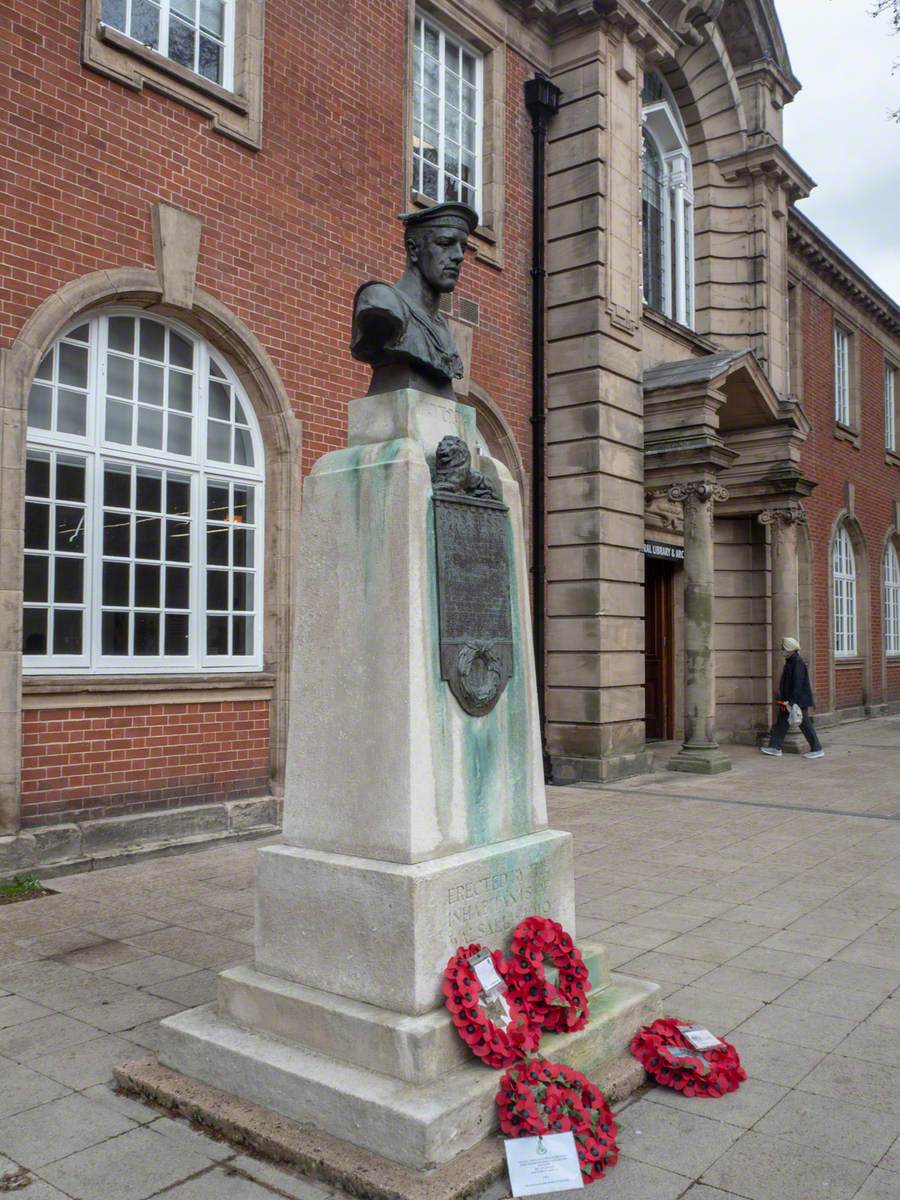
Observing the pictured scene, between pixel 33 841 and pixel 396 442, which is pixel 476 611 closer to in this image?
pixel 396 442

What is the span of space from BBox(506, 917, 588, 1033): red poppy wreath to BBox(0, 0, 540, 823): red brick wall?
4.35m

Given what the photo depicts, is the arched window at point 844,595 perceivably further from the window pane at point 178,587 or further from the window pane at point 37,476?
the window pane at point 37,476

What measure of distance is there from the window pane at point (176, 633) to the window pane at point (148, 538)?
50 cm

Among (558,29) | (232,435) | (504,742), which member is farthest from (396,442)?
(558,29)

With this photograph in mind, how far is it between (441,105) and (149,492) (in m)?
5.78

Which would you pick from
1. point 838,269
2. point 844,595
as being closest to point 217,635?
point 844,595

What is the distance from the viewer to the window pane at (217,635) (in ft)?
27.7

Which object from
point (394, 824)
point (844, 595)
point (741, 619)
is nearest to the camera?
point (394, 824)

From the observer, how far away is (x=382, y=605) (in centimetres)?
379

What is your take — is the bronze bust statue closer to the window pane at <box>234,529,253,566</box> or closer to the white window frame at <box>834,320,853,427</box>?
the window pane at <box>234,529,253,566</box>

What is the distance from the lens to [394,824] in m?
3.63

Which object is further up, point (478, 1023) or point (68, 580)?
point (68, 580)

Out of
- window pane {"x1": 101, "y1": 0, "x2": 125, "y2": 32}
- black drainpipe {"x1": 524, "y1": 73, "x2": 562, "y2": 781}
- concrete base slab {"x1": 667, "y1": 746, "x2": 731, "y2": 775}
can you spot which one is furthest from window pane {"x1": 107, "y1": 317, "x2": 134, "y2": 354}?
concrete base slab {"x1": 667, "y1": 746, "x2": 731, "y2": 775}

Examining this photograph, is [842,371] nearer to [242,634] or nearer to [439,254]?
[242,634]
